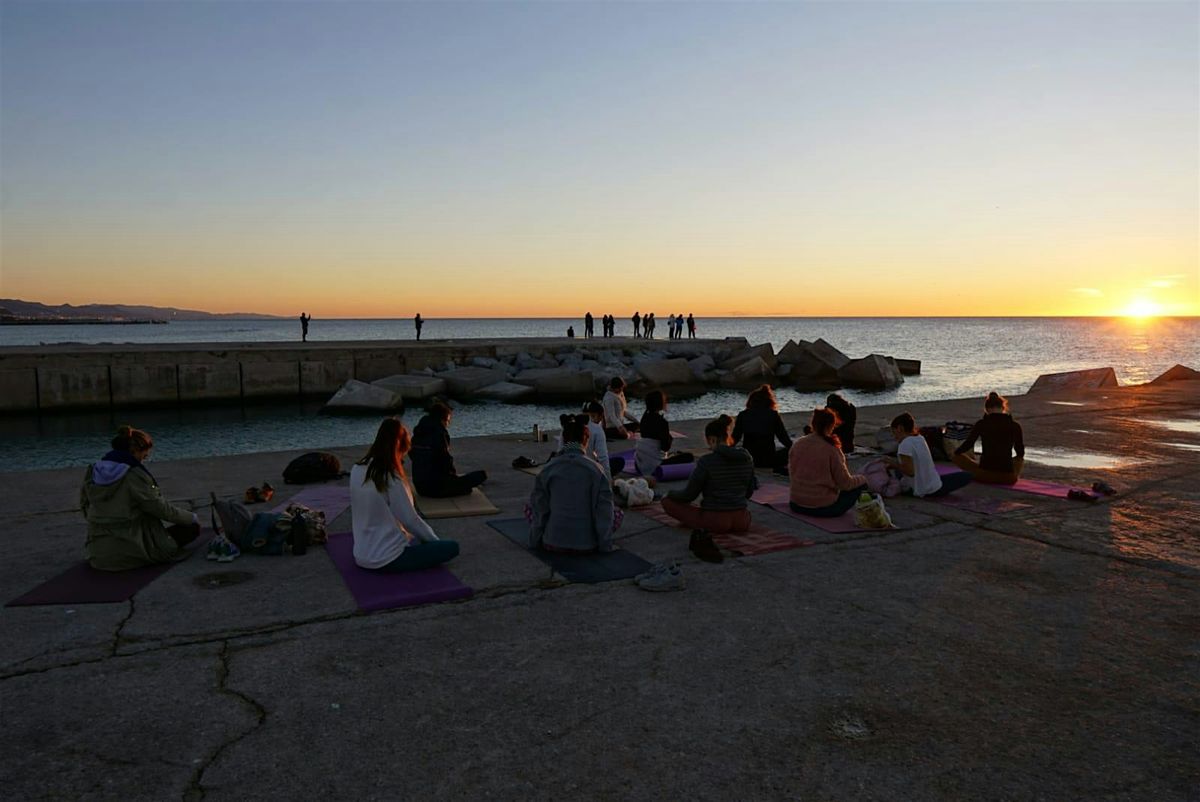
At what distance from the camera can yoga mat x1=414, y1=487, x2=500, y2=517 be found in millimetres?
8844

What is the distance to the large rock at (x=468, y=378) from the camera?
125ft

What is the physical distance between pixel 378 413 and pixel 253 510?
2457 centimetres

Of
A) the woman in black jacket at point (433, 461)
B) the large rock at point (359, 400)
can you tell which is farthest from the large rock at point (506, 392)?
the woman in black jacket at point (433, 461)

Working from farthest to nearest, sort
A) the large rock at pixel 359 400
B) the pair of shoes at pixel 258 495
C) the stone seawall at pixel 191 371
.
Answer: the large rock at pixel 359 400
the stone seawall at pixel 191 371
the pair of shoes at pixel 258 495

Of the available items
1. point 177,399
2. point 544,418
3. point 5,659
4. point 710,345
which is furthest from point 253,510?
point 710,345

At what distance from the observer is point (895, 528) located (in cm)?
827

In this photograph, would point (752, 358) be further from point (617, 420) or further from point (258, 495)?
point (258, 495)

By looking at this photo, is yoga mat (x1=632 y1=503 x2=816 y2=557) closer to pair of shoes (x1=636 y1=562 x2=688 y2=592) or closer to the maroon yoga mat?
pair of shoes (x1=636 y1=562 x2=688 y2=592)

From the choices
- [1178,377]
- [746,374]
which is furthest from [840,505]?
[746,374]

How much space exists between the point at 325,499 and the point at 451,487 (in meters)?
1.62

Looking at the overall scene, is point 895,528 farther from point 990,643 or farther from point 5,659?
point 5,659

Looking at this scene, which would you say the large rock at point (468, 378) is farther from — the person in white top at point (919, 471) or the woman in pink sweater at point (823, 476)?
the woman in pink sweater at point (823, 476)

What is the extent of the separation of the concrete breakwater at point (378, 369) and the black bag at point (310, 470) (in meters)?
25.9

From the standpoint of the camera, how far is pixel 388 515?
635 centimetres
